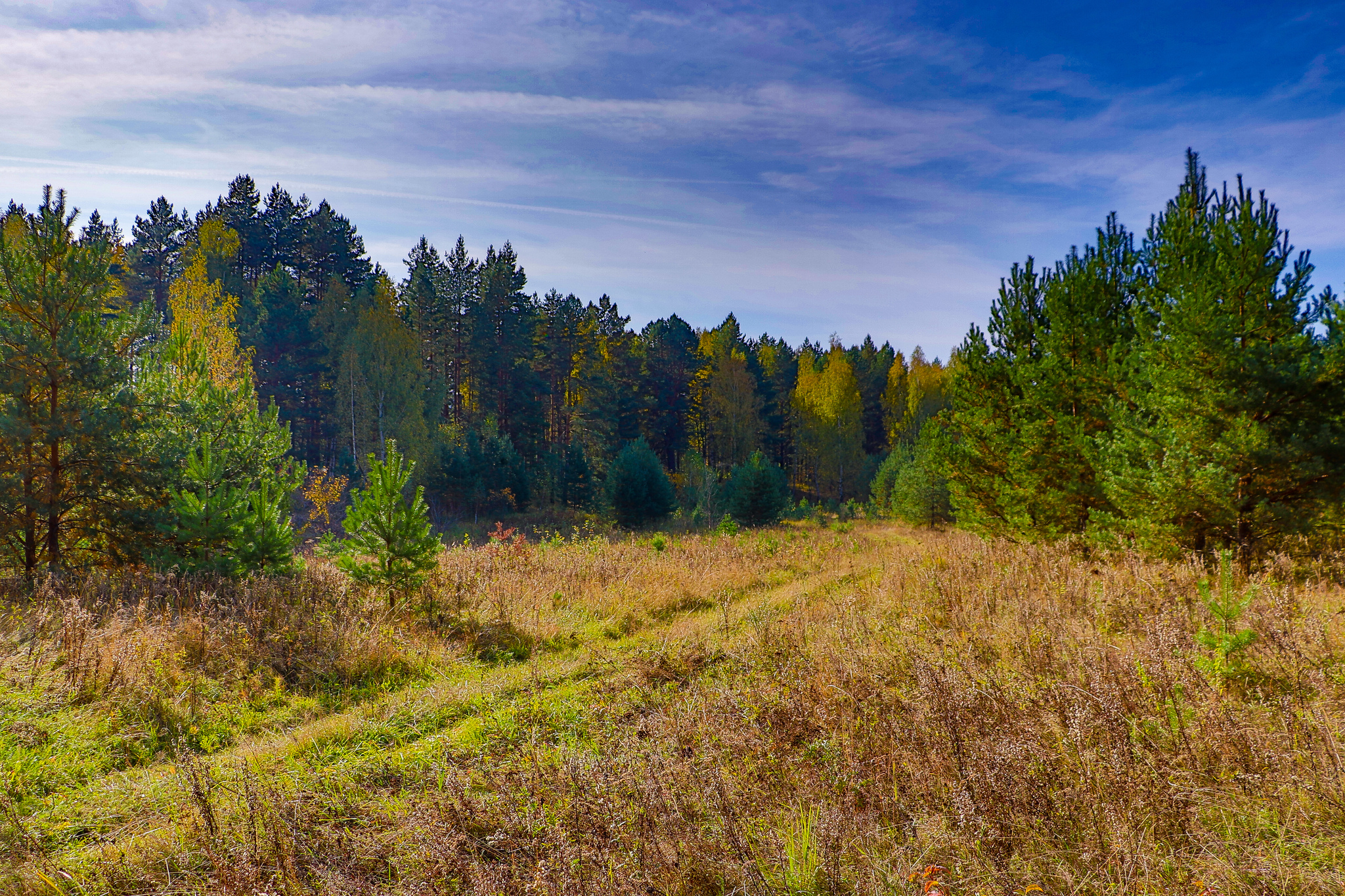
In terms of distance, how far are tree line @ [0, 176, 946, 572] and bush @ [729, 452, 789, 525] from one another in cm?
19

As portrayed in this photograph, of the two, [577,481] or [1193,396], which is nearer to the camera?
[1193,396]

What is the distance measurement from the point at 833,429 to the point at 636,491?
66.9 feet

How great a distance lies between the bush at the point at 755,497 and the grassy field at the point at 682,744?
19256 millimetres

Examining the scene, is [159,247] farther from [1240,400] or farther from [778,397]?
[1240,400]

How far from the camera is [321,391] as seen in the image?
1406 inches

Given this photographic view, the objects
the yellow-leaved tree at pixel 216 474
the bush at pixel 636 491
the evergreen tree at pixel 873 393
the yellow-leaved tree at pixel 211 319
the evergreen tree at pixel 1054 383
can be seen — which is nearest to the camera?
the yellow-leaved tree at pixel 216 474

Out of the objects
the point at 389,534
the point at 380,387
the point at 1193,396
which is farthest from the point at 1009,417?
the point at 380,387

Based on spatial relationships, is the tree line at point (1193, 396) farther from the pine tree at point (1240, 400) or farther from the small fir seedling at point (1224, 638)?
the small fir seedling at point (1224, 638)

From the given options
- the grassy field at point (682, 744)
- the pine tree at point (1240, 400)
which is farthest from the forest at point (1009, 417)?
the grassy field at point (682, 744)

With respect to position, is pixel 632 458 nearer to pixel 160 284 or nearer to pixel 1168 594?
pixel 1168 594

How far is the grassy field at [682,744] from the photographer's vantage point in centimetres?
317

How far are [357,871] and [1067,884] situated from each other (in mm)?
3593

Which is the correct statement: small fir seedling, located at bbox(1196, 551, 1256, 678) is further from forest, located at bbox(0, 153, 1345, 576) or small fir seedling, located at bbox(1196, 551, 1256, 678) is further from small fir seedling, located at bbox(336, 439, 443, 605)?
small fir seedling, located at bbox(336, 439, 443, 605)

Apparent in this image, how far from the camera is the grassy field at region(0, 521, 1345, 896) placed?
3.17m
